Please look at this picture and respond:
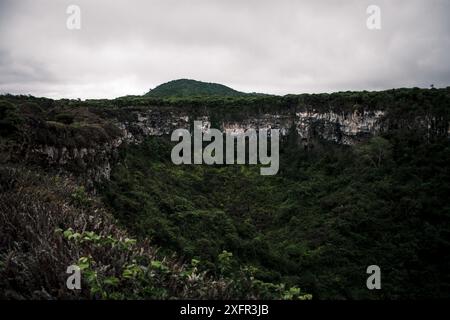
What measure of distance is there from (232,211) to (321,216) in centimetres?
1072

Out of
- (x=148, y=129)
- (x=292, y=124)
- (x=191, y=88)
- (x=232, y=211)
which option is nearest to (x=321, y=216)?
(x=232, y=211)

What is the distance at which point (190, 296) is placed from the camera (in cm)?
418

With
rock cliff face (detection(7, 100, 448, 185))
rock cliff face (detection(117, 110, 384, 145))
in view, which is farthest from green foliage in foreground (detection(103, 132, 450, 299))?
rock cliff face (detection(117, 110, 384, 145))

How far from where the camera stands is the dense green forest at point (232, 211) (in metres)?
4.51

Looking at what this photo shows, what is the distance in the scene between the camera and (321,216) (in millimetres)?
34562

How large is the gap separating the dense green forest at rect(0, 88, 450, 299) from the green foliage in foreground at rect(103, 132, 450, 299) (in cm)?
14

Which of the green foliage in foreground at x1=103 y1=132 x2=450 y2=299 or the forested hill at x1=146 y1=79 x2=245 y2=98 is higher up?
the forested hill at x1=146 y1=79 x2=245 y2=98

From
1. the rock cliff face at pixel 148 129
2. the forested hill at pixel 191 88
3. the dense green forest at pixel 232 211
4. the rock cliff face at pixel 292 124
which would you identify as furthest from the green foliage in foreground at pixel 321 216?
the forested hill at pixel 191 88

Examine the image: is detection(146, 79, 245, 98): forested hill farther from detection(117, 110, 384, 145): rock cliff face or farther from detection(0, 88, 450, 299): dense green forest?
A: detection(0, 88, 450, 299): dense green forest

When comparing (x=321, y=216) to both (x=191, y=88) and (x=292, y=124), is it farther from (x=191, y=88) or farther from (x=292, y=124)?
(x=191, y=88)

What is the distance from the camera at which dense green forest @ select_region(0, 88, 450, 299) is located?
4512 millimetres

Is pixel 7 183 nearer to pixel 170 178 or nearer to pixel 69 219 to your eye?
pixel 69 219

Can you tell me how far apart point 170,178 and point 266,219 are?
13144 millimetres
